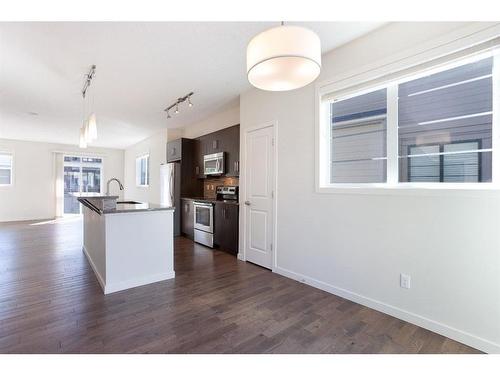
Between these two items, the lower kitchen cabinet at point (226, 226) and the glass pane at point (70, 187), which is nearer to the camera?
the lower kitchen cabinet at point (226, 226)

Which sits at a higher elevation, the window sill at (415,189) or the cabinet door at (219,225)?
the window sill at (415,189)

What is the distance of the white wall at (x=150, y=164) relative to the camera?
270 inches

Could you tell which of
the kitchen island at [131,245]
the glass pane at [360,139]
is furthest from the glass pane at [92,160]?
the glass pane at [360,139]

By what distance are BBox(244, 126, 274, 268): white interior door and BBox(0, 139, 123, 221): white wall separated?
783 cm

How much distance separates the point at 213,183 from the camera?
18.4 feet

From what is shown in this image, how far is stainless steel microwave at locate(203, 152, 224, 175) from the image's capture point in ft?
15.4

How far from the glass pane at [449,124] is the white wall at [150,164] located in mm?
5657

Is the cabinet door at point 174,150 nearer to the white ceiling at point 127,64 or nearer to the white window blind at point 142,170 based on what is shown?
the white ceiling at point 127,64

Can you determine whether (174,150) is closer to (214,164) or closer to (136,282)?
(214,164)

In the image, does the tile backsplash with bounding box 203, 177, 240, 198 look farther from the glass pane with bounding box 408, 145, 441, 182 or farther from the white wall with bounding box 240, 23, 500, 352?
the glass pane with bounding box 408, 145, 441, 182

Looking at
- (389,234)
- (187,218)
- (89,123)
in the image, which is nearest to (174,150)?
(187,218)

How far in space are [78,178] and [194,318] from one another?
8894mm

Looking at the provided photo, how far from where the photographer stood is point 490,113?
186cm
